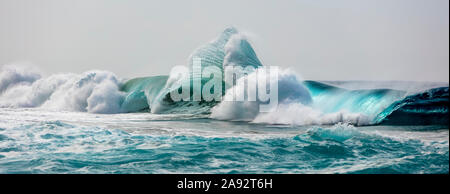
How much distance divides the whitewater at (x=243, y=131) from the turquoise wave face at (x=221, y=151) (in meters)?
0.01

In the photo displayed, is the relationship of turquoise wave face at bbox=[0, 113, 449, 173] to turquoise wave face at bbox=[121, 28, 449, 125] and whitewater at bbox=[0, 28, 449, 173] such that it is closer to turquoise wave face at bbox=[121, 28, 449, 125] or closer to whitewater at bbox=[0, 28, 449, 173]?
whitewater at bbox=[0, 28, 449, 173]

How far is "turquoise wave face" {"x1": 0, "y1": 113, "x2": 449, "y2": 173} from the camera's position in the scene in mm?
4113

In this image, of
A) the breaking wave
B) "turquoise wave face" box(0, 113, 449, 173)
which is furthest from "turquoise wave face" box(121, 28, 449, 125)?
"turquoise wave face" box(0, 113, 449, 173)

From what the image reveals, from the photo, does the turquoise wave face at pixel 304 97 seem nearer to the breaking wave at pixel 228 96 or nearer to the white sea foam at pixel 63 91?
the breaking wave at pixel 228 96

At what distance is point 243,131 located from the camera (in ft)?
17.4

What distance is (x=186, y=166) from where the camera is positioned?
4195 mm

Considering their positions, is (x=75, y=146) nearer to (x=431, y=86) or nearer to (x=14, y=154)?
(x=14, y=154)

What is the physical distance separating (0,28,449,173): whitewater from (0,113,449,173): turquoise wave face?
1cm

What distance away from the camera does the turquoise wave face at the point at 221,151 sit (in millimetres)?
4113

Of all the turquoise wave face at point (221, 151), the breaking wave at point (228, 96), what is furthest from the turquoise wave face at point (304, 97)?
the turquoise wave face at point (221, 151)
